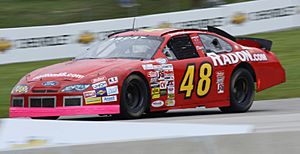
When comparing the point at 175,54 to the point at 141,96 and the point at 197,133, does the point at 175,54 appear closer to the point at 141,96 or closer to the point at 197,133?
the point at 141,96

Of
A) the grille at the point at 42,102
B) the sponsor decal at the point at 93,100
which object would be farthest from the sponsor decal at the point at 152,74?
the grille at the point at 42,102

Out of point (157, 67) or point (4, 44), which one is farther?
point (4, 44)

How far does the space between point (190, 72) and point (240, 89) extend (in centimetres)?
129

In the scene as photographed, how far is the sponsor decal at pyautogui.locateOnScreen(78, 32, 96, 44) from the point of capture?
20641mm

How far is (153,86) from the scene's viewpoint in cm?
1102

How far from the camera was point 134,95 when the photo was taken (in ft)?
35.5

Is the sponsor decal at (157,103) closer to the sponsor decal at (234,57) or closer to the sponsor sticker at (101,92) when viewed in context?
the sponsor sticker at (101,92)

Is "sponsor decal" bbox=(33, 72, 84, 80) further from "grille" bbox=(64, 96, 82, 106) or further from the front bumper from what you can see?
the front bumper

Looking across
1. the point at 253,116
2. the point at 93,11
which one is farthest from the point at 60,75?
the point at 93,11

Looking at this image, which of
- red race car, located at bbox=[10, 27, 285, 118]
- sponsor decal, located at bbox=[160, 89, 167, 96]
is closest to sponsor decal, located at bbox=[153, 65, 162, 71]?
red race car, located at bbox=[10, 27, 285, 118]

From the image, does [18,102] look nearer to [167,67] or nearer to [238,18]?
[167,67]

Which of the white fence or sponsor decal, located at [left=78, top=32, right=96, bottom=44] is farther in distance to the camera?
sponsor decal, located at [left=78, top=32, right=96, bottom=44]

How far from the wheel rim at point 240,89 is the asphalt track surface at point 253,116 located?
273 millimetres

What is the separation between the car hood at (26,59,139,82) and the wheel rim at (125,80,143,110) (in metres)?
0.32
